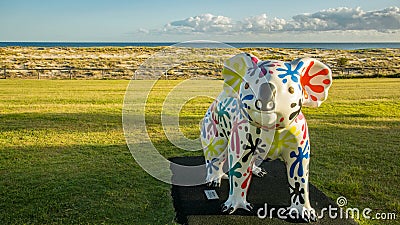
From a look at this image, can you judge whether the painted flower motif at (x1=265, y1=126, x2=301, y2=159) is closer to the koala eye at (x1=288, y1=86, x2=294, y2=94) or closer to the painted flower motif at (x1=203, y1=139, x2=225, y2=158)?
the koala eye at (x1=288, y1=86, x2=294, y2=94)

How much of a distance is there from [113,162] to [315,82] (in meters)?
3.77

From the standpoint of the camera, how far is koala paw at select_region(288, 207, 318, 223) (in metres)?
3.86

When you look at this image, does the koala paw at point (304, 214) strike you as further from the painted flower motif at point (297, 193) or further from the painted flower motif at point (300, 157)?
the painted flower motif at point (300, 157)

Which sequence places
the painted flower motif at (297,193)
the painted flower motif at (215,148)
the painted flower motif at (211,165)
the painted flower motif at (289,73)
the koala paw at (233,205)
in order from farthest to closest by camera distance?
the painted flower motif at (211,165) → the painted flower motif at (215,148) → the koala paw at (233,205) → the painted flower motif at (297,193) → the painted flower motif at (289,73)

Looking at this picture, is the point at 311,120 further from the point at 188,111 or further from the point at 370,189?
the point at 370,189

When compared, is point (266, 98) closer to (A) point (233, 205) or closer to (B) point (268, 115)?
(B) point (268, 115)

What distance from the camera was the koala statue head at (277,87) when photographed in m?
3.21

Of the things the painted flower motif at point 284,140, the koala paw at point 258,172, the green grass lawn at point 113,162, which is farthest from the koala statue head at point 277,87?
the koala paw at point 258,172

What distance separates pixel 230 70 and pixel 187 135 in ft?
15.4

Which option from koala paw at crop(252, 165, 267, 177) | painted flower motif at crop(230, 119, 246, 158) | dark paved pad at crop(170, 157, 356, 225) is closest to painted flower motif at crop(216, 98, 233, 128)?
painted flower motif at crop(230, 119, 246, 158)

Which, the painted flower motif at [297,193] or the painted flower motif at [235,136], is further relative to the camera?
the painted flower motif at [297,193]

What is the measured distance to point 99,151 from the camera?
7082 millimetres

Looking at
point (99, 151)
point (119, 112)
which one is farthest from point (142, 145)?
point (119, 112)

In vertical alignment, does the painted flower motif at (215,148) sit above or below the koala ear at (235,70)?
below
